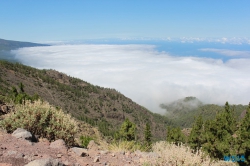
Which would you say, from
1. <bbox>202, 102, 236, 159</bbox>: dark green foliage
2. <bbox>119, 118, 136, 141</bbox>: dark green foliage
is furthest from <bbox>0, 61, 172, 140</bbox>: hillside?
<bbox>202, 102, 236, 159</bbox>: dark green foliage

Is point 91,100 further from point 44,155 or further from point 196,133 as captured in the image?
point 44,155

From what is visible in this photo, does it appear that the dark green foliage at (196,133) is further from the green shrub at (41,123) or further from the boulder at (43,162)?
the boulder at (43,162)

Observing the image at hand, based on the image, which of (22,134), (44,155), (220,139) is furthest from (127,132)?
(44,155)

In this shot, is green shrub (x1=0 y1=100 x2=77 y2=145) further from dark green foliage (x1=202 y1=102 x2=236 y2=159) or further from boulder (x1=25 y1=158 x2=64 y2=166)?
dark green foliage (x1=202 y1=102 x2=236 y2=159)

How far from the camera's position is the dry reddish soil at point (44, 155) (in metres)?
5.38

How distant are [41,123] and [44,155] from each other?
2132 millimetres

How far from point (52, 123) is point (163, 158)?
4.30 metres

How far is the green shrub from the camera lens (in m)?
7.68

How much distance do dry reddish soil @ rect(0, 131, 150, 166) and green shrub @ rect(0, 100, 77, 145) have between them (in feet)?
1.45

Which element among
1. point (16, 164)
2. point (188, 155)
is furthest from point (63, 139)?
point (188, 155)

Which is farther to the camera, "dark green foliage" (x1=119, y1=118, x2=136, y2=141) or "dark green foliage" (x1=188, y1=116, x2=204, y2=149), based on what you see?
"dark green foliage" (x1=188, y1=116, x2=204, y2=149)

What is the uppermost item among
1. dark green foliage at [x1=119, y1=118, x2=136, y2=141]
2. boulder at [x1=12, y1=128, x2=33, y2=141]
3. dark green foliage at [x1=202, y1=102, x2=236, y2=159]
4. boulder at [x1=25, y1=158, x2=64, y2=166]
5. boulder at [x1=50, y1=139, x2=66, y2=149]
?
boulder at [x1=25, y1=158, x2=64, y2=166]

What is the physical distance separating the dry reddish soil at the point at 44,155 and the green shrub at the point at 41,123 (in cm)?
44

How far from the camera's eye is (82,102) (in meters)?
145
